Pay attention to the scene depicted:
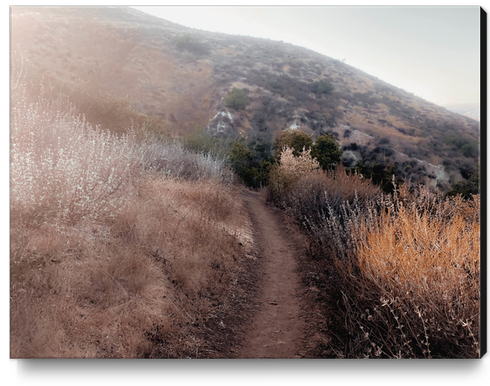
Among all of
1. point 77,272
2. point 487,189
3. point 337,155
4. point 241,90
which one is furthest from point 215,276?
point 241,90

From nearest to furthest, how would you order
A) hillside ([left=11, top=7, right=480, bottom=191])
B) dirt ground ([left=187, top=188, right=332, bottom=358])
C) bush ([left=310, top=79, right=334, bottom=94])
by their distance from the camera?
dirt ground ([left=187, top=188, right=332, bottom=358])
hillside ([left=11, top=7, right=480, bottom=191])
bush ([left=310, top=79, right=334, bottom=94])

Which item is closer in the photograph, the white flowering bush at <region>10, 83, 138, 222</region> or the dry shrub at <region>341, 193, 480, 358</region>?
the dry shrub at <region>341, 193, 480, 358</region>

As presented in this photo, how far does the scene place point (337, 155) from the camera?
35.6 ft

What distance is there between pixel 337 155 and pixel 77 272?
30.7 ft

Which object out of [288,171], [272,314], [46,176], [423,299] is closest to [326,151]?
[288,171]

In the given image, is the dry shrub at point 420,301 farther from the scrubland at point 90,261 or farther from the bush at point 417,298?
the scrubland at point 90,261

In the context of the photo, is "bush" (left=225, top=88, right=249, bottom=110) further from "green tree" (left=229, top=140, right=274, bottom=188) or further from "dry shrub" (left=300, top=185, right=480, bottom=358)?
"dry shrub" (left=300, top=185, right=480, bottom=358)

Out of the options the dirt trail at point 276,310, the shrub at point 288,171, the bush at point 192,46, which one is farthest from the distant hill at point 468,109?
the bush at point 192,46

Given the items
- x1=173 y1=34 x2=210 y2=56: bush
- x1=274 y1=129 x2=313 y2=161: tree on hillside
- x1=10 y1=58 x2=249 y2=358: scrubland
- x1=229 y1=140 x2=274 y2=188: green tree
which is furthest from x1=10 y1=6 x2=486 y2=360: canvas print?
x1=229 y1=140 x2=274 y2=188: green tree

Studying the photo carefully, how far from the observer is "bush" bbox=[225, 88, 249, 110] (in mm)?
14016

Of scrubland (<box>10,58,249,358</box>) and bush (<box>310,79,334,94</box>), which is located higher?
bush (<box>310,79,334,94</box>)

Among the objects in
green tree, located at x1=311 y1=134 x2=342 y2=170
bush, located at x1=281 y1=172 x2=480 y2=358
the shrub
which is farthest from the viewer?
the shrub

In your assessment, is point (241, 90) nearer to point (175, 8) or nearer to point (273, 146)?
point (273, 146)

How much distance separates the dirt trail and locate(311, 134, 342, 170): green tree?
385cm
